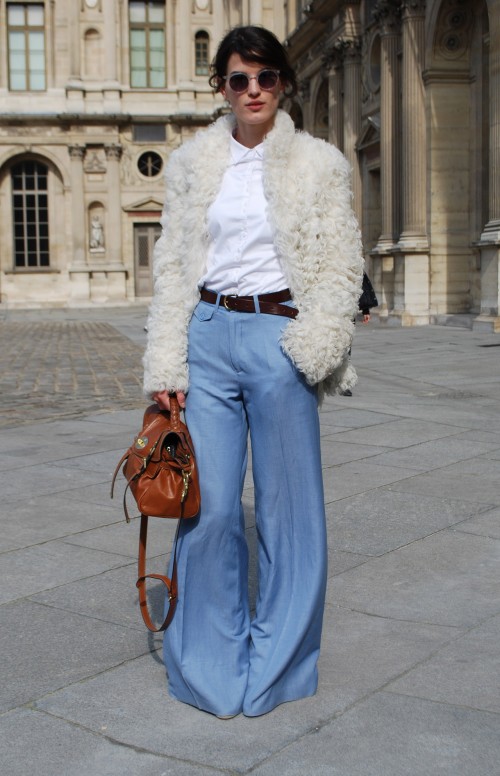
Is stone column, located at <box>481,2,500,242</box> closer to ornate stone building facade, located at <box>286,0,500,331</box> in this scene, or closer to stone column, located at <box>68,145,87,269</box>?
ornate stone building facade, located at <box>286,0,500,331</box>

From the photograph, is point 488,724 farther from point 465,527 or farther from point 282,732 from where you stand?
point 465,527

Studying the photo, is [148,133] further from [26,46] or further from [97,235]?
[26,46]

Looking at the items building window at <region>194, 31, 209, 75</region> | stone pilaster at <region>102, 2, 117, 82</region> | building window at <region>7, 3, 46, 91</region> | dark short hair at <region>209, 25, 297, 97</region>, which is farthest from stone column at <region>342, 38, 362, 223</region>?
dark short hair at <region>209, 25, 297, 97</region>

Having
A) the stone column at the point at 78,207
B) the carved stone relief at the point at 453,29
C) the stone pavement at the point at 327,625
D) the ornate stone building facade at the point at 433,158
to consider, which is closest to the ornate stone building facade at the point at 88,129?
Result: the stone column at the point at 78,207

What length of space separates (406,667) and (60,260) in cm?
4212

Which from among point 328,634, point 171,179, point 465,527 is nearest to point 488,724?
point 328,634

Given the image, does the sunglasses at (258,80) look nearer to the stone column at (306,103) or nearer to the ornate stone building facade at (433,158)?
the ornate stone building facade at (433,158)

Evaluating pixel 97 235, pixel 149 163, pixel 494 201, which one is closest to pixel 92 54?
pixel 149 163

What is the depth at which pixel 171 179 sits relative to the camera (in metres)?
3.48

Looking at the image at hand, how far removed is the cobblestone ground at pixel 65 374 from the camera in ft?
36.2

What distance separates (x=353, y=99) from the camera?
1062 inches

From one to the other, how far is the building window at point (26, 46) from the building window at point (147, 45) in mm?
3703

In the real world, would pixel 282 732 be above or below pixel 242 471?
below

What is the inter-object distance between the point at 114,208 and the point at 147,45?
6980 mm
